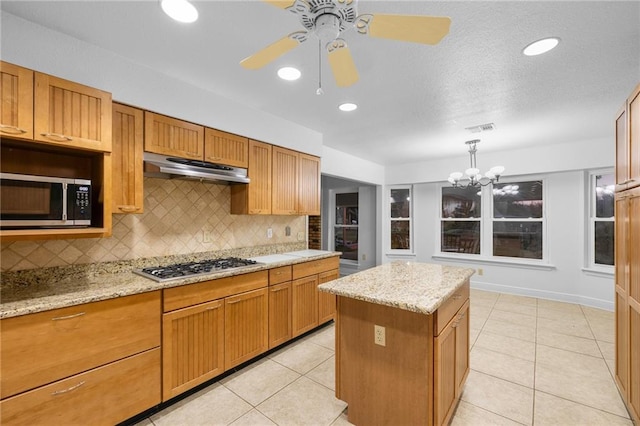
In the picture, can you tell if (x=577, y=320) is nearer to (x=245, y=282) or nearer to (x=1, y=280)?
(x=245, y=282)

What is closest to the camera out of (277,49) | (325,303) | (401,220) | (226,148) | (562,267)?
(277,49)

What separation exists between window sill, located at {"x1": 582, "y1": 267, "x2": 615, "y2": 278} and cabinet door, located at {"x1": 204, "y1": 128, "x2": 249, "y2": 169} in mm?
5254

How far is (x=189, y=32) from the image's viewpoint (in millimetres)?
1765

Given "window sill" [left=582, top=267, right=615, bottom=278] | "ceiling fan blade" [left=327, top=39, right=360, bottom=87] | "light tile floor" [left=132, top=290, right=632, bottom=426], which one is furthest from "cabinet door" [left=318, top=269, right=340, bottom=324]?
"window sill" [left=582, top=267, right=615, bottom=278]

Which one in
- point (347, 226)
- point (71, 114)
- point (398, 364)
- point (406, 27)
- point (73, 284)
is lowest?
point (398, 364)

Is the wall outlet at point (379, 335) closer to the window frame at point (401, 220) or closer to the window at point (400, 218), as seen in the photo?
the window frame at point (401, 220)

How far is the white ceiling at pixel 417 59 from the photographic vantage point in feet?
5.18

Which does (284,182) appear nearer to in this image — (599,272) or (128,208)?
(128,208)

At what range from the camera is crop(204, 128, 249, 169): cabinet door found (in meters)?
2.58

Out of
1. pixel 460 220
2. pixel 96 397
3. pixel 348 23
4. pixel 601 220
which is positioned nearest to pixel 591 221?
pixel 601 220

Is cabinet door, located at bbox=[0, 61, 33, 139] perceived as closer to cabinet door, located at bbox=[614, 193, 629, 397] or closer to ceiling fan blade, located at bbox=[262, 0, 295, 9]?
ceiling fan blade, located at bbox=[262, 0, 295, 9]

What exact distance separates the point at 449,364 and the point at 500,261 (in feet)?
13.6

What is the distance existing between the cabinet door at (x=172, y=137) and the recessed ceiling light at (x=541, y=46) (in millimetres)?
2610

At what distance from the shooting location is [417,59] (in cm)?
204
